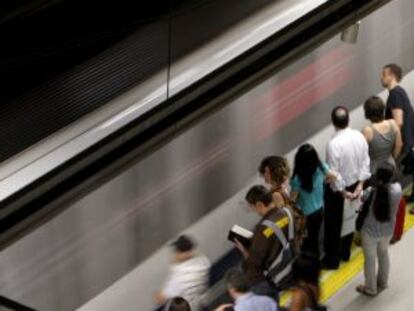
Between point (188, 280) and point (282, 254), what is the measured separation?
2.57 ft

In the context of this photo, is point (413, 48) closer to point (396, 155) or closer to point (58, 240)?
point (396, 155)

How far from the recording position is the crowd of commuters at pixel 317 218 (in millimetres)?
6617

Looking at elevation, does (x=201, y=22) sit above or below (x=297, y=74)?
above

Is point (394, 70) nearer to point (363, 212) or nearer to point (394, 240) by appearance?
point (394, 240)

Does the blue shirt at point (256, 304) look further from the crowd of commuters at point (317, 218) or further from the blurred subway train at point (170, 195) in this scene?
the blurred subway train at point (170, 195)

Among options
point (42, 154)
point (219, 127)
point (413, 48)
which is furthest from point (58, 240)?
point (413, 48)

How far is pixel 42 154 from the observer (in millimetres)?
6156

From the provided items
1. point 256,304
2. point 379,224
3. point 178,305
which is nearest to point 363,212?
point 379,224

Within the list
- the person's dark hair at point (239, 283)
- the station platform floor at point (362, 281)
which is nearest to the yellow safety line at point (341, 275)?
the station platform floor at point (362, 281)

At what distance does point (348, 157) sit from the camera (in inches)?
317

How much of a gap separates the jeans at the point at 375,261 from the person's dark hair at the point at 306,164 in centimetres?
56

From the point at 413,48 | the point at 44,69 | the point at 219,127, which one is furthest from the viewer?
the point at 413,48

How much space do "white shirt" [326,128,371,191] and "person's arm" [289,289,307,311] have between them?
187 centimetres

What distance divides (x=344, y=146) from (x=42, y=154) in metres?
2.73
